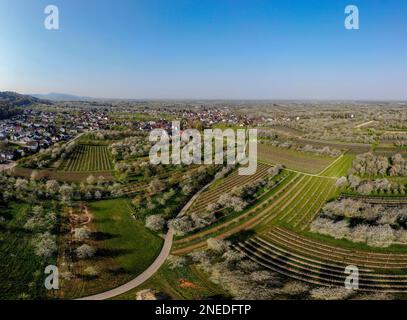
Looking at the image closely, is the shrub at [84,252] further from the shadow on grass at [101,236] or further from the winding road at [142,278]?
the winding road at [142,278]

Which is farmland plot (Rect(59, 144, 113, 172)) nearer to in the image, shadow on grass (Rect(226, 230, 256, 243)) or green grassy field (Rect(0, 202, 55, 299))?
green grassy field (Rect(0, 202, 55, 299))

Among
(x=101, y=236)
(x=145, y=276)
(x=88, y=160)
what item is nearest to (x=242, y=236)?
(x=145, y=276)

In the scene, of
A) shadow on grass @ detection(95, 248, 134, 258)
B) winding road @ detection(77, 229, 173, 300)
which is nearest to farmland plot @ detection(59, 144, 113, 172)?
shadow on grass @ detection(95, 248, 134, 258)

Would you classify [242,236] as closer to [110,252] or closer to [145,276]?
[145,276]
